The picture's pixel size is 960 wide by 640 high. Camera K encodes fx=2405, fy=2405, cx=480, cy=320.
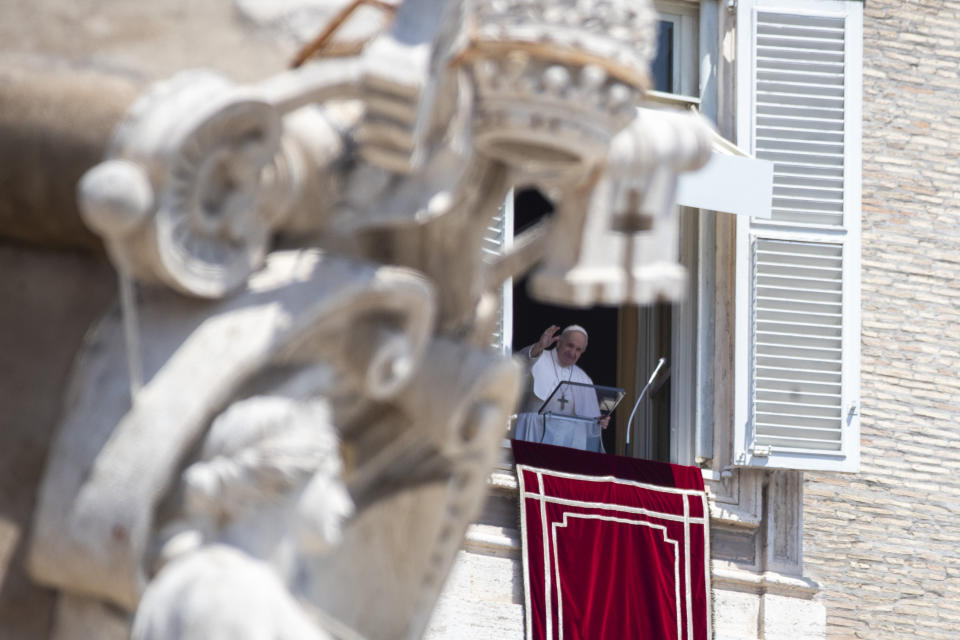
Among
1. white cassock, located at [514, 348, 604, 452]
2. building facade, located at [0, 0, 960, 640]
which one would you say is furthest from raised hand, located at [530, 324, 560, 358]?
building facade, located at [0, 0, 960, 640]

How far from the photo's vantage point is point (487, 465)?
3.44 metres

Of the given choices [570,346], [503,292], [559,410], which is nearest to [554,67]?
[503,292]

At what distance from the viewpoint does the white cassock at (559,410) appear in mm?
11672

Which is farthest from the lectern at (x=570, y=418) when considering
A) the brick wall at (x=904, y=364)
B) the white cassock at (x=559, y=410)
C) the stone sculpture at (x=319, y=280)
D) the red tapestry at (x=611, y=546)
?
the stone sculpture at (x=319, y=280)

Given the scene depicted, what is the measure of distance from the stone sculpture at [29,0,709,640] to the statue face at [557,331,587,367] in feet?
26.5

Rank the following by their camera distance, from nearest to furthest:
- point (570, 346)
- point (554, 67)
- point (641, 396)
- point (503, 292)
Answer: point (554, 67)
point (503, 292)
point (570, 346)
point (641, 396)

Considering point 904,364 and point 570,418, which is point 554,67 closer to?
point 570,418

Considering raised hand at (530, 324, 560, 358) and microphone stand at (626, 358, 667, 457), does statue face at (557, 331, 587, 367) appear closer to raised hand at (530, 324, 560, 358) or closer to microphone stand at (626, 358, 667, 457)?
raised hand at (530, 324, 560, 358)

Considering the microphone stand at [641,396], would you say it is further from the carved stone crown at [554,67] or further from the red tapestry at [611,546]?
the carved stone crown at [554,67]

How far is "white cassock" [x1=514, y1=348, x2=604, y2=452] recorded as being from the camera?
1167 cm

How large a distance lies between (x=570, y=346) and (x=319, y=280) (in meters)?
8.59

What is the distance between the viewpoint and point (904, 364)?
→ 1308 centimetres

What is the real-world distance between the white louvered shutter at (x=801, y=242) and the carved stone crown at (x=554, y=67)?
9.38 m

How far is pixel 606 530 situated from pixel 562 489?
35 cm
